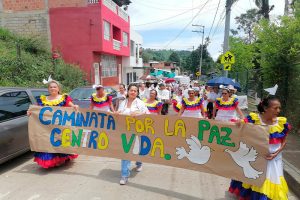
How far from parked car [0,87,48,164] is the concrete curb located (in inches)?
194

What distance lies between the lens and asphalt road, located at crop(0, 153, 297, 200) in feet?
13.7

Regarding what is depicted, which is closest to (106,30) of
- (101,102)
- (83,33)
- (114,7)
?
(83,33)

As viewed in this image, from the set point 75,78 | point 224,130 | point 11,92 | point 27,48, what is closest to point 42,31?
point 27,48

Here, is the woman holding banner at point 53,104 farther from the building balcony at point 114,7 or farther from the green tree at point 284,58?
the building balcony at point 114,7

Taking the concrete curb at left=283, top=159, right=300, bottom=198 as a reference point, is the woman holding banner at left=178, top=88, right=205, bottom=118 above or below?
above

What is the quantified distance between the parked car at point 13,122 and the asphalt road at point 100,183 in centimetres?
43

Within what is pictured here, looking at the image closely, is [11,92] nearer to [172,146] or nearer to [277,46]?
[172,146]

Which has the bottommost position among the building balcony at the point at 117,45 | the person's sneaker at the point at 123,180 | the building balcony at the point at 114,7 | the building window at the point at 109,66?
the person's sneaker at the point at 123,180

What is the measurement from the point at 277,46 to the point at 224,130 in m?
6.65

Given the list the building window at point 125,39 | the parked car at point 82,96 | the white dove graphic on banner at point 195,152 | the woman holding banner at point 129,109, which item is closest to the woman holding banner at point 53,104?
the woman holding banner at point 129,109

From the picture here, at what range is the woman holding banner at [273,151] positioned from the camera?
335 cm

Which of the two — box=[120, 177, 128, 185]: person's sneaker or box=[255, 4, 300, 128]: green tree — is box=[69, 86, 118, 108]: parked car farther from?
box=[255, 4, 300, 128]: green tree

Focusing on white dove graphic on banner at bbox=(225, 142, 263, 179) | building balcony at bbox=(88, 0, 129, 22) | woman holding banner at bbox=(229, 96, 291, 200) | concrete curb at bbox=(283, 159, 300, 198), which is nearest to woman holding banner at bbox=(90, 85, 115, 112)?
white dove graphic on banner at bbox=(225, 142, 263, 179)

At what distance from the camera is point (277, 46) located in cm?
927
